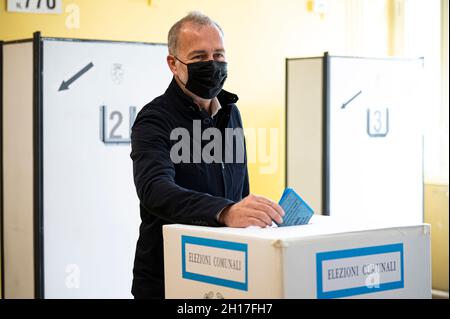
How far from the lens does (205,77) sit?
5.24ft

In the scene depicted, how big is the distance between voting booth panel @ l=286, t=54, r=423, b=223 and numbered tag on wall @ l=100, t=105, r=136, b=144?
1.15 m

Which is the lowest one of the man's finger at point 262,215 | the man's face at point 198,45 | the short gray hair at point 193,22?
the man's finger at point 262,215

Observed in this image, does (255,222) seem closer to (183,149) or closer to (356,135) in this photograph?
(183,149)

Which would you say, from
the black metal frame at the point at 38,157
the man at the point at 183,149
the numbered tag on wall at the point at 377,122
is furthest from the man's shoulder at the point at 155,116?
the numbered tag on wall at the point at 377,122

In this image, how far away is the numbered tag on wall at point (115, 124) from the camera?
3.33 metres

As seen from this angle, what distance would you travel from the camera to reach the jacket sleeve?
48.0 inches

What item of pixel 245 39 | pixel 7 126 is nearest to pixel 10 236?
pixel 7 126

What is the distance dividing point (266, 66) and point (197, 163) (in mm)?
3167

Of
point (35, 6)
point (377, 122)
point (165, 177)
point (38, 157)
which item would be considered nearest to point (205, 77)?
point (165, 177)

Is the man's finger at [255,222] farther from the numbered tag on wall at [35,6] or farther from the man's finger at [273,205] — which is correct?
the numbered tag on wall at [35,6]

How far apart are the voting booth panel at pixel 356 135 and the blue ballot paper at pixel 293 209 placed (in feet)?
9.06

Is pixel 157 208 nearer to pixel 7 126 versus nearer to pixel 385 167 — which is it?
pixel 7 126
